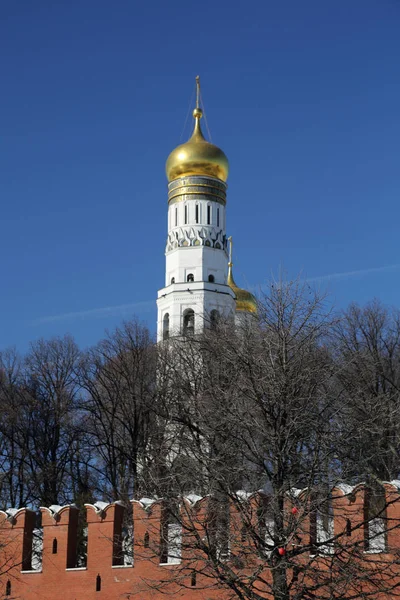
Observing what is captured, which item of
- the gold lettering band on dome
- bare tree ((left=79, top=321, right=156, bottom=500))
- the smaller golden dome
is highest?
the gold lettering band on dome

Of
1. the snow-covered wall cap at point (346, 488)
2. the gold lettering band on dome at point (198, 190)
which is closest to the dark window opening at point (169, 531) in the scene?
the snow-covered wall cap at point (346, 488)

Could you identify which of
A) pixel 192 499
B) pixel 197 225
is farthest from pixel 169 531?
pixel 197 225

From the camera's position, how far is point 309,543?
1464 cm

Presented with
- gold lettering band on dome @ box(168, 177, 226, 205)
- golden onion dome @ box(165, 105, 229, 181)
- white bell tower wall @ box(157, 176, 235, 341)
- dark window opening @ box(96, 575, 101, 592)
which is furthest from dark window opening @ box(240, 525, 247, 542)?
golden onion dome @ box(165, 105, 229, 181)

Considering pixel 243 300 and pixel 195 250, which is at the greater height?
pixel 195 250

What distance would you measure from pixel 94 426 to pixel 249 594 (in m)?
24.5

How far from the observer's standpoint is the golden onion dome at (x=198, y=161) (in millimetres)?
58688

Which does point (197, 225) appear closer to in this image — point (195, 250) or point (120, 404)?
point (195, 250)

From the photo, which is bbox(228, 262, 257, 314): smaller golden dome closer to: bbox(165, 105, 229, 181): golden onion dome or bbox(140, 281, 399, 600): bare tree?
bbox(165, 105, 229, 181): golden onion dome

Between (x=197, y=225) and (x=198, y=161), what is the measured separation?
358cm

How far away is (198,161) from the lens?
2308 inches

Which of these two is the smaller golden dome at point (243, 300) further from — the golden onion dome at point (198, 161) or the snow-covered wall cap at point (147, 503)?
the snow-covered wall cap at point (147, 503)

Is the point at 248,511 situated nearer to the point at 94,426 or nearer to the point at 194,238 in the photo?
the point at 94,426

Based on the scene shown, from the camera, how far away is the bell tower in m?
57.3
